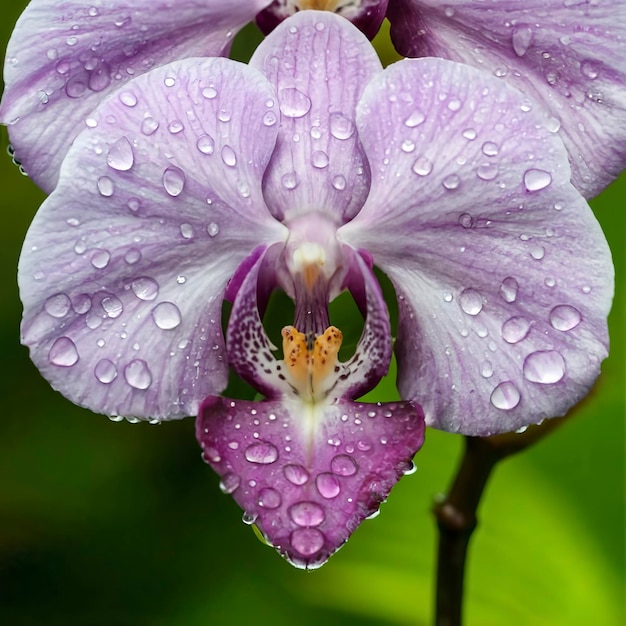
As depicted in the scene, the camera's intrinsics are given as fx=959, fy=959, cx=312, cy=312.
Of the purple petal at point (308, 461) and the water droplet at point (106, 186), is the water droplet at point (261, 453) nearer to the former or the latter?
the purple petal at point (308, 461)

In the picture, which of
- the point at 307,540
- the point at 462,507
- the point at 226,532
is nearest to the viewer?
the point at 307,540

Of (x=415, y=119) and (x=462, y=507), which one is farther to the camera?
(x=462, y=507)

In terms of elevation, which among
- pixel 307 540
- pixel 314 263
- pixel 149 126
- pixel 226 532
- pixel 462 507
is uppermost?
pixel 149 126

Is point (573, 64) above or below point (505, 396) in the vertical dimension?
above

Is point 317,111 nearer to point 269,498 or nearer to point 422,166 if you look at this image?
point 422,166

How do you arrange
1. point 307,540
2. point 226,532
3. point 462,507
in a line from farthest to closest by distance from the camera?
point 226,532
point 462,507
point 307,540

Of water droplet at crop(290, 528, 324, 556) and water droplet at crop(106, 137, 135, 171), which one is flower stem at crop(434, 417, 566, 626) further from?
water droplet at crop(106, 137, 135, 171)

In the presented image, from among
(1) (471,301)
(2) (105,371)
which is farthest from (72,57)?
(1) (471,301)
